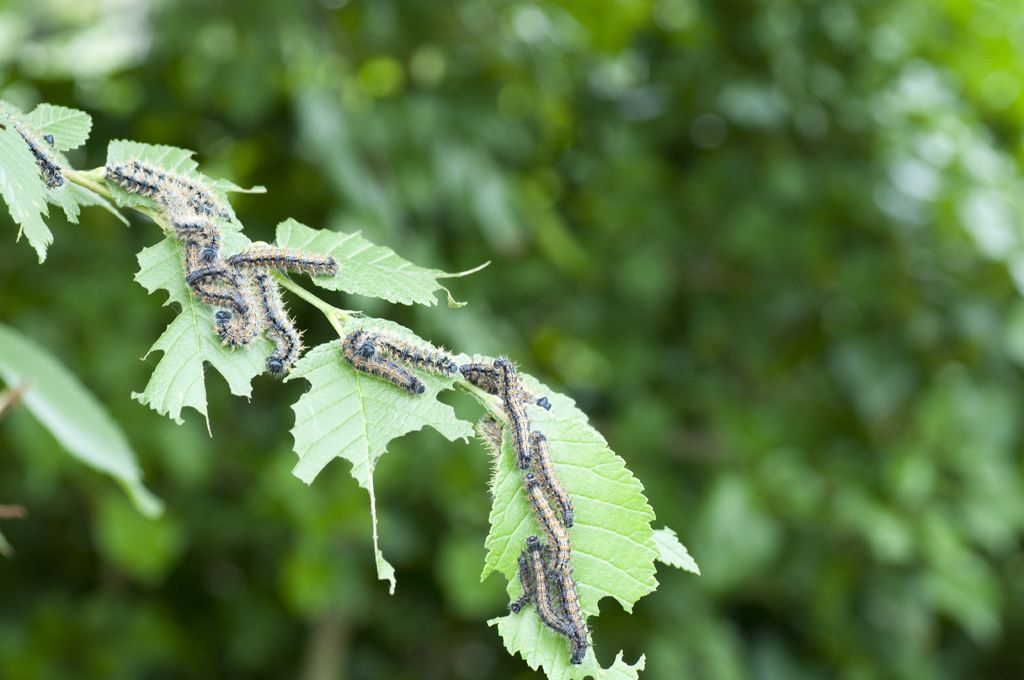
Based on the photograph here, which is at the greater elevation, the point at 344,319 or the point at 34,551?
the point at 34,551

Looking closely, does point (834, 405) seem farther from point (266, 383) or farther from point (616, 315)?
point (266, 383)

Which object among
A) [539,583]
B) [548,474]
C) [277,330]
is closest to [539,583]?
[539,583]

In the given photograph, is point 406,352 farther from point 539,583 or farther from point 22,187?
point 22,187

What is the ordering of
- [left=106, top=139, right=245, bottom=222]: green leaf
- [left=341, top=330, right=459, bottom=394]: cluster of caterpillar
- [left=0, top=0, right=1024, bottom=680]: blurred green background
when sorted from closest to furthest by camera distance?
[left=341, top=330, right=459, bottom=394]: cluster of caterpillar
[left=106, top=139, right=245, bottom=222]: green leaf
[left=0, top=0, right=1024, bottom=680]: blurred green background

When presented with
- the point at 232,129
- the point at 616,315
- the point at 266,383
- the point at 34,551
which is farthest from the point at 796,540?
the point at 34,551

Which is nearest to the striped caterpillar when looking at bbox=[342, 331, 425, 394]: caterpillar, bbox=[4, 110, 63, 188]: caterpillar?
bbox=[342, 331, 425, 394]: caterpillar

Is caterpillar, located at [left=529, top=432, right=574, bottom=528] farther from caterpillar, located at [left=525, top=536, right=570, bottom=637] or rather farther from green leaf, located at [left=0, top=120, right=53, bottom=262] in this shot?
green leaf, located at [left=0, top=120, right=53, bottom=262]
